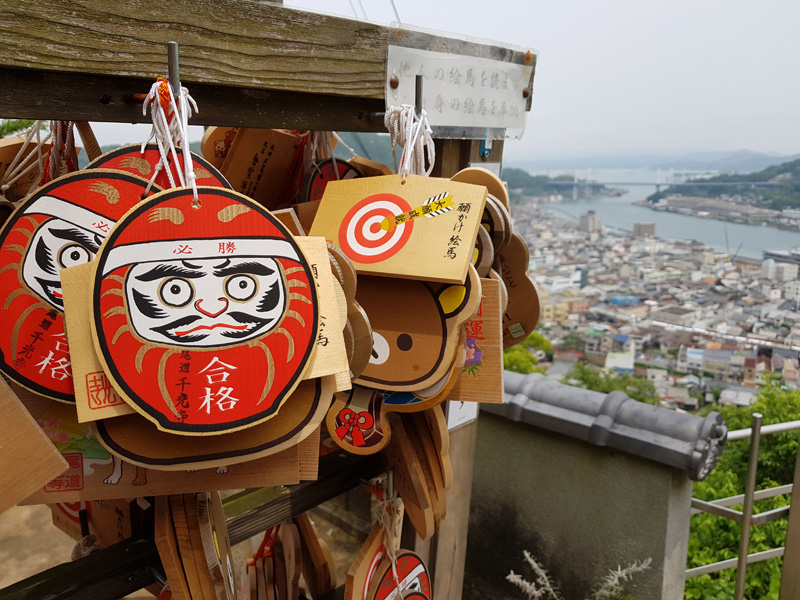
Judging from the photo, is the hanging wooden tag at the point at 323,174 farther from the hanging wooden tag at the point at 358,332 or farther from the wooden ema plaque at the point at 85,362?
the wooden ema plaque at the point at 85,362

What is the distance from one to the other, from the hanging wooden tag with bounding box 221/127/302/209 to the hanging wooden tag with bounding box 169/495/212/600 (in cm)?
54

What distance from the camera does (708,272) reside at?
3.91m

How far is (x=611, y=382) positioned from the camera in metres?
3.17

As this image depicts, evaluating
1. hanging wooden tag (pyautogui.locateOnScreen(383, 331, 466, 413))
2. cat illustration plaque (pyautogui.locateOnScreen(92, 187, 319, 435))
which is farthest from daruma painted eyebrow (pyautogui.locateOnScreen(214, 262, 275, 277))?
hanging wooden tag (pyautogui.locateOnScreen(383, 331, 466, 413))

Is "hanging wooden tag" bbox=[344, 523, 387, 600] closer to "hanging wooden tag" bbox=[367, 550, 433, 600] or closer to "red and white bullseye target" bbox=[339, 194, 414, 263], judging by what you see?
"hanging wooden tag" bbox=[367, 550, 433, 600]

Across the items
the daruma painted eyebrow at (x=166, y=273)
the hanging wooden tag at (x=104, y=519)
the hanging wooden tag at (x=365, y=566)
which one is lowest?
the hanging wooden tag at (x=365, y=566)

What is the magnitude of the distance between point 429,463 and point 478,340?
0.26m

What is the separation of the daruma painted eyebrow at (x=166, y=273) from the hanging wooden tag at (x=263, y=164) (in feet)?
1.72

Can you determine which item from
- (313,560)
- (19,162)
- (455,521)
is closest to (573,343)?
(455,521)

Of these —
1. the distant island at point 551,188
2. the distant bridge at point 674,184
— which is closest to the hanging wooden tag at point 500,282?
the distant bridge at point 674,184

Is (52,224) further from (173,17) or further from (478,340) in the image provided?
(478,340)

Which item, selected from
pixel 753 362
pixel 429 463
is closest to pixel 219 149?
pixel 429 463

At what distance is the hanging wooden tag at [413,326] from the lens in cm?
81

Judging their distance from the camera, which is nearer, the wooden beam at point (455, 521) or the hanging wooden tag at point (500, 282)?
the hanging wooden tag at point (500, 282)
